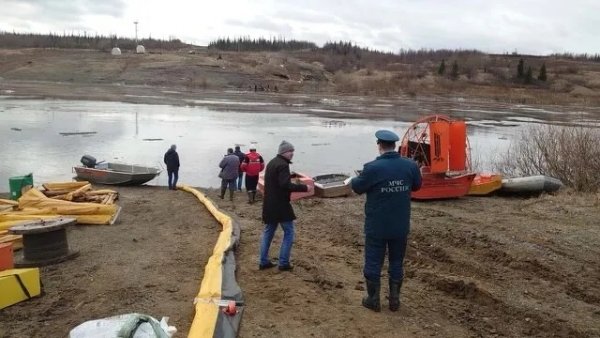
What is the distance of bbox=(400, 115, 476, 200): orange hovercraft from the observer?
511 inches

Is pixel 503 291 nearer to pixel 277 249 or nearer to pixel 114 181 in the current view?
pixel 277 249

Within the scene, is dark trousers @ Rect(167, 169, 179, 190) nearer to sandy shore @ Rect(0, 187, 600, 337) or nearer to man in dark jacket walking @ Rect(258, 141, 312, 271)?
sandy shore @ Rect(0, 187, 600, 337)

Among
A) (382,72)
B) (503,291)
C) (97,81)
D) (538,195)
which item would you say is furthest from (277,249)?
(382,72)

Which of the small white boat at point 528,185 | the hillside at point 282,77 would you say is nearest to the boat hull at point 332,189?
the small white boat at point 528,185

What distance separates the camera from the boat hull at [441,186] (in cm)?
1327

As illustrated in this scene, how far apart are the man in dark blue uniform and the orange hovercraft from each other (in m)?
7.45

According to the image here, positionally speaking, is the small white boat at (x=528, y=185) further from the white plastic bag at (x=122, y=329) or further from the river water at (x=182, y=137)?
the white plastic bag at (x=122, y=329)

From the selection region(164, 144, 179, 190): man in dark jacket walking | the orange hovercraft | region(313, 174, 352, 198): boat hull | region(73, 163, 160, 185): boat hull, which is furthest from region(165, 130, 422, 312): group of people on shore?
region(73, 163, 160, 185): boat hull

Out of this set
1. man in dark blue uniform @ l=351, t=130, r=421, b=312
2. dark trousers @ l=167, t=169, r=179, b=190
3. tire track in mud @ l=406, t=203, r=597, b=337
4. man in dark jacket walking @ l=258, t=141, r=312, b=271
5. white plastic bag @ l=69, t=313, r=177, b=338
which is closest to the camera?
white plastic bag @ l=69, t=313, r=177, b=338

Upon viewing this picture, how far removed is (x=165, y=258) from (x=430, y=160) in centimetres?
760

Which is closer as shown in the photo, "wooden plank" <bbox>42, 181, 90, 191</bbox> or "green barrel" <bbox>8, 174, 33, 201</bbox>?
"wooden plank" <bbox>42, 181, 90, 191</bbox>

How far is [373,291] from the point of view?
574 cm

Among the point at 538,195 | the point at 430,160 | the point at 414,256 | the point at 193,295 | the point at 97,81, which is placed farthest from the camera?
the point at 97,81

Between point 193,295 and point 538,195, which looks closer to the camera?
point 193,295
